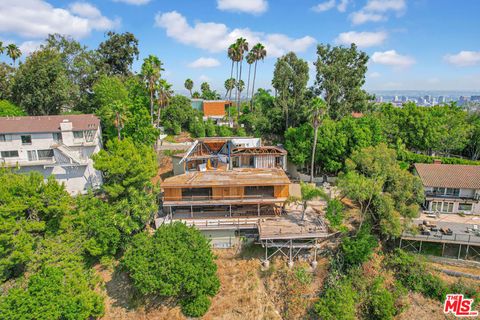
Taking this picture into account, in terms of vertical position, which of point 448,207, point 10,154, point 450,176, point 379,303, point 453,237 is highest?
point 10,154

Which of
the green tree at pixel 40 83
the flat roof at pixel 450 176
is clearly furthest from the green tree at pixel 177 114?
the flat roof at pixel 450 176

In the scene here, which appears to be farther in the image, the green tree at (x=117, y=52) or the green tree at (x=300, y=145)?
the green tree at (x=117, y=52)

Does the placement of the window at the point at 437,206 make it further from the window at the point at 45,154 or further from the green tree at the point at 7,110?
the green tree at the point at 7,110

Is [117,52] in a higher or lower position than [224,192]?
higher

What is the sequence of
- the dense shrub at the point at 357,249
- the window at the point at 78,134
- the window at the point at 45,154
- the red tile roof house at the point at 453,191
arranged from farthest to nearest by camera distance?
the window at the point at 78,134, the window at the point at 45,154, the red tile roof house at the point at 453,191, the dense shrub at the point at 357,249

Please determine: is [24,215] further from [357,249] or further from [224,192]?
[357,249]

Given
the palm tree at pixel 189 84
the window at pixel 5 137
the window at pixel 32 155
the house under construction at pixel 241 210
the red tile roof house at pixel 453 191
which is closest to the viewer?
the house under construction at pixel 241 210

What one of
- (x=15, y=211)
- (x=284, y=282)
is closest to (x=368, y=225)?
(x=284, y=282)

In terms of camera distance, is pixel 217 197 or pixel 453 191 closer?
pixel 217 197

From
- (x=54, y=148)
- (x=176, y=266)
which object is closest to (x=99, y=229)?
(x=176, y=266)
